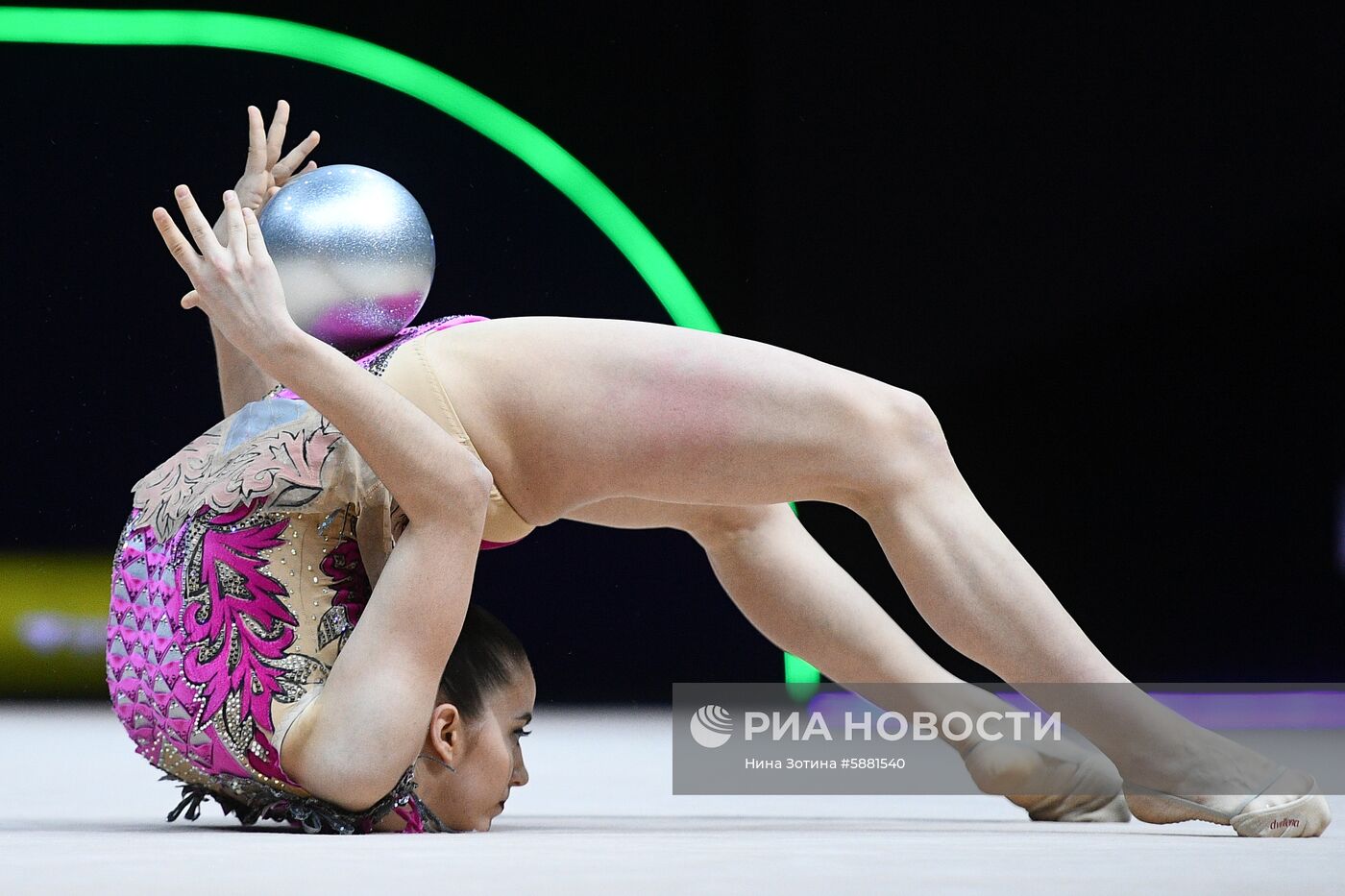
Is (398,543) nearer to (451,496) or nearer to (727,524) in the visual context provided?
(451,496)

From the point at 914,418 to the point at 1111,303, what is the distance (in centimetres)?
200

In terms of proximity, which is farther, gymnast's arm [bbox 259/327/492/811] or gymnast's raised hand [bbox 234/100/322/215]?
gymnast's raised hand [bbox 234/100/322/215]

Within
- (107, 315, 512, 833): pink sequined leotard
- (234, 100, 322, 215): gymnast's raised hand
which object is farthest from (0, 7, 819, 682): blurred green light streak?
(107, 315, 512, 833): pink sequined leotard

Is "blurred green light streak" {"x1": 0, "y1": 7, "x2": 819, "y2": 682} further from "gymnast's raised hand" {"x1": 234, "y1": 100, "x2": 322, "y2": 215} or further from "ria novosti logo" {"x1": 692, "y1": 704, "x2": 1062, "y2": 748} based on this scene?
"gymnast's raised hand" {"x1": 234, "y1": 100, "x2": 322, "y2": 215}

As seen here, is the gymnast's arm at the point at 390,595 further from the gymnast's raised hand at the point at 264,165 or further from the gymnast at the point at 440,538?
the gymnast's raised hand at the point at 264,165

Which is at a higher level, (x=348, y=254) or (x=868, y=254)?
(x=348, y=254)

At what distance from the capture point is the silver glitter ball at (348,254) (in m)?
1.50

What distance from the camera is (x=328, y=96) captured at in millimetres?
3594

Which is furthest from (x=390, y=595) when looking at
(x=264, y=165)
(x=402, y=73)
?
(x=402, y=73)

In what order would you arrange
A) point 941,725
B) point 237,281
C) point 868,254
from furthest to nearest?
point 868,254
point 941,725
point 237,281

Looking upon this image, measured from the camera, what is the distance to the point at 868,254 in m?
3.54

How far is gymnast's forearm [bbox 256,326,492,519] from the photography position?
4.32 feet

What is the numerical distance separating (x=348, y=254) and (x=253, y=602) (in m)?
0.34

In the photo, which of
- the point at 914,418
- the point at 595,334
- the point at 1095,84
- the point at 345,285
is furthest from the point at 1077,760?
the point at 1095,84
